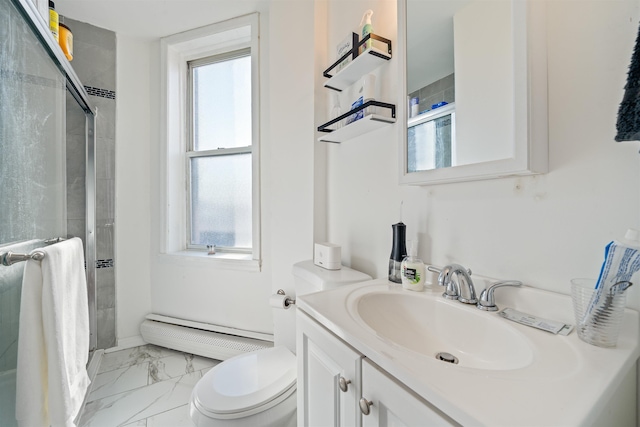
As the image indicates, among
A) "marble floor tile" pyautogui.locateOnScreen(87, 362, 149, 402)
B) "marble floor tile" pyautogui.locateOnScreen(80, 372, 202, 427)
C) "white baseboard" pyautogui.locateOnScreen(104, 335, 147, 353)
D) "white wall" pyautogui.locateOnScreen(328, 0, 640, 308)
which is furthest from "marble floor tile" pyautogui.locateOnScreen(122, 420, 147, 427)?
"white wall" pyautogui.locateOnScreen(328, 0, 640, 308)

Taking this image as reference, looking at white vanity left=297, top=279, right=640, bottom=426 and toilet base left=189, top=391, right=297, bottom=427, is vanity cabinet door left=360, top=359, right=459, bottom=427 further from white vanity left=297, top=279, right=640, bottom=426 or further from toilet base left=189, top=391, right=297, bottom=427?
toilet base left=189, top=391, right=297, bottom=427

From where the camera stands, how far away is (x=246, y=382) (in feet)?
3.34

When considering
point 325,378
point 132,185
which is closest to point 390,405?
point 325,378

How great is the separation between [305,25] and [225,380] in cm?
167

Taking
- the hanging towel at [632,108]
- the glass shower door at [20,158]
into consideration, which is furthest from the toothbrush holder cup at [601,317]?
the glass shower door at [20,158]

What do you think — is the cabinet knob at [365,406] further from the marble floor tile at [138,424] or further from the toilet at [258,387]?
the marble floor tile at [138,424]

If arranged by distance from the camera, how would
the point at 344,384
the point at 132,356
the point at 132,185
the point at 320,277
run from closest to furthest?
the point at 344,384
the point at 320,277
the point at 132,356
the point at 132,185

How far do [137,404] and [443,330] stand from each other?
5.36 ft

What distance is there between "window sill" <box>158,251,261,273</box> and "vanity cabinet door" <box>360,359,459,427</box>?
135 centimetres

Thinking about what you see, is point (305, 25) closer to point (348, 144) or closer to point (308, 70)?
point (308, 70)

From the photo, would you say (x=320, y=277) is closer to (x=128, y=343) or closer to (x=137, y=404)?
(x=137, y=404)

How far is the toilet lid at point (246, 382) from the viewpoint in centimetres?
91

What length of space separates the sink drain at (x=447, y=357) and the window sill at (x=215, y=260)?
1.30 m

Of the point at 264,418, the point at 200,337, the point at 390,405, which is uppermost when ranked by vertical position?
the point at 390,405
